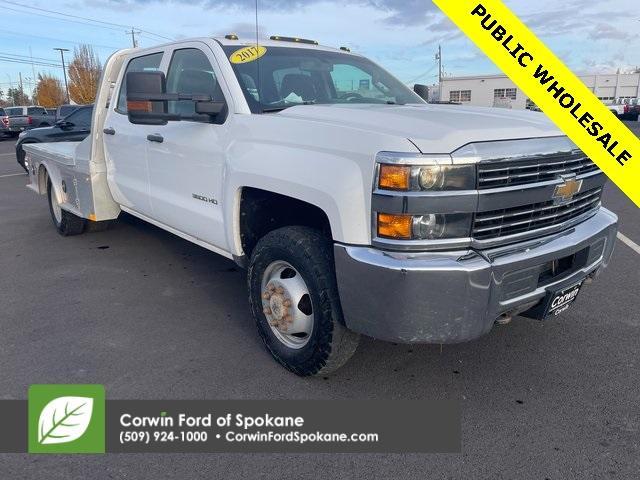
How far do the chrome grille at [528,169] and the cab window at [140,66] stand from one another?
3070 millimetres

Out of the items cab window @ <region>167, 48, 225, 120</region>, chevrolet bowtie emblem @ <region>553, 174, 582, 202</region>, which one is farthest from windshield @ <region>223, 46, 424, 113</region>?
chevrolet bowtie emblem @ <region>553, 174, 582, 202</region>

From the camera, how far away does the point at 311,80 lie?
12.8ft

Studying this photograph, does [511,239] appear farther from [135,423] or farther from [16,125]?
[16,125]

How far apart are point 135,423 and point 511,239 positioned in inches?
84.3

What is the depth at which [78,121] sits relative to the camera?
11039 mm

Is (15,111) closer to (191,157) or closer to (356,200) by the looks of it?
(191,157)

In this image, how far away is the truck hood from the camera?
239cm

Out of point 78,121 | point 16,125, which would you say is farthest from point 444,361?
point 16,125

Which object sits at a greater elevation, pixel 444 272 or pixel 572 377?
pixel 444 272

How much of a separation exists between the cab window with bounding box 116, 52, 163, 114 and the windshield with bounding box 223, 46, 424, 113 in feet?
3.57

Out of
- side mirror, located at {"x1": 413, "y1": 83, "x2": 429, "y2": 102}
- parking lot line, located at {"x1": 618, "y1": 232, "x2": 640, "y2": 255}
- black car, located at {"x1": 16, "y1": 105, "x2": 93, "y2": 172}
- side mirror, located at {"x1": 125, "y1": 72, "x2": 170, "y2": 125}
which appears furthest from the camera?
black car, located at {"x1": 16, "y1": 105, "x2": 93, "y2": 172}

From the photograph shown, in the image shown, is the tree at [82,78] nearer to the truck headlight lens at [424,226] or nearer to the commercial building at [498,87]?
the commercial building at [498,87]

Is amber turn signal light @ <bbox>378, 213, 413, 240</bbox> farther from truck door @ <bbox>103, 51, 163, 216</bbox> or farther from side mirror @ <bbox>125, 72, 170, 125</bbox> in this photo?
truck door @ <bbox>103, 51, 163, 216</bbox>

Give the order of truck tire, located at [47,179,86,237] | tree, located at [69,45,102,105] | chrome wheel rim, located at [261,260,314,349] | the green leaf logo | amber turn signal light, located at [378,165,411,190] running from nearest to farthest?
amber turn signal light, located at [378,165,411,190]
the green leaf logo
chrome wheel rim, located at [261,260,314,349]
truck tire, located at [47,179,86,237]
tree, located at [69,45,102,105]
